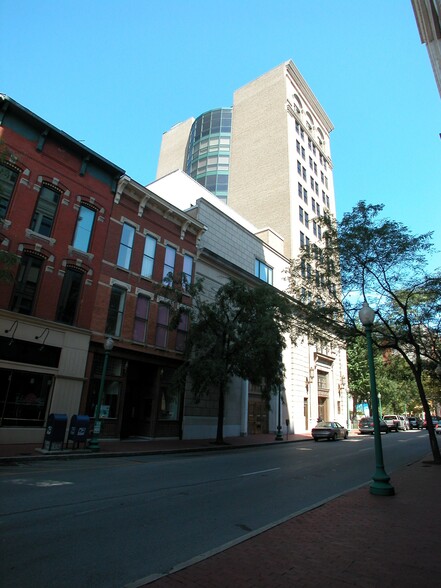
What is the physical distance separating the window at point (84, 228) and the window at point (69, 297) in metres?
1.51

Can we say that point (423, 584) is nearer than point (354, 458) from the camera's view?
Yes

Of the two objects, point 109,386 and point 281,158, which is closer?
point 109,386

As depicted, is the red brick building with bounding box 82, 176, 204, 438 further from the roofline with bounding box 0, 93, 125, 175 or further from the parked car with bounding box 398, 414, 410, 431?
the parked car with bounding box 398, 414, 410, 431

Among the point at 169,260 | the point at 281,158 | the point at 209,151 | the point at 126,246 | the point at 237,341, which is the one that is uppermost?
the point at 209,151

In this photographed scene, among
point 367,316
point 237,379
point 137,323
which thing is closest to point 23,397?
point 137,323

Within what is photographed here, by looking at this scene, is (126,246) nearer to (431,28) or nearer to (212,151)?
(431,28)

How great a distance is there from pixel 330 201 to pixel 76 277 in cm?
Answer: 4723

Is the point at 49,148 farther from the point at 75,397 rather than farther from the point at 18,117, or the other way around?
the point at 75,397

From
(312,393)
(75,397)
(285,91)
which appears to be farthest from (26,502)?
(285,91)

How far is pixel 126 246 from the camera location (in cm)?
2252

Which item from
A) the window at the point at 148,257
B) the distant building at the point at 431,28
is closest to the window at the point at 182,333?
the window at the point at 148,257

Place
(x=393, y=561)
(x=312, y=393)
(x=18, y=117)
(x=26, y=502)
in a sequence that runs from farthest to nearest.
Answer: (x=312, y=393) < (x=18, y=117) < (x=26, y=502) < (x=393, y=561)

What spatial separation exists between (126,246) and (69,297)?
16.1 ft

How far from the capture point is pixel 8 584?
3.94m
